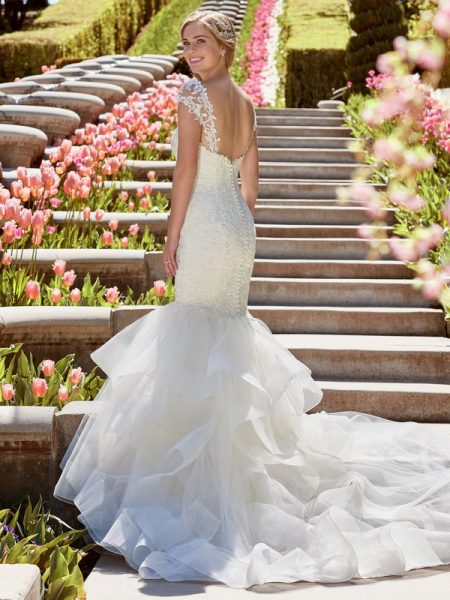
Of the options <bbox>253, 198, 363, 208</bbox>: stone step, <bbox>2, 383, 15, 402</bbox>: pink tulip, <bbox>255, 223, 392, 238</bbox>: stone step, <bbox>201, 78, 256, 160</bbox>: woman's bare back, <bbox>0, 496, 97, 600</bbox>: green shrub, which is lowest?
<bbox>0, 496, 97, 600</bbox>: green shrub

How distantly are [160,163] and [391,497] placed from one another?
18.5ft

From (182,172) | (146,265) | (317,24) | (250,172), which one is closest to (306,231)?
(146,265)

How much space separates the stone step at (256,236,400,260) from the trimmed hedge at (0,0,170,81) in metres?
12.7

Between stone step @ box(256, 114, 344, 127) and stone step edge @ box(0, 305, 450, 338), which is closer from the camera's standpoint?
stone step edge @ box(0, 305, 450, 338)

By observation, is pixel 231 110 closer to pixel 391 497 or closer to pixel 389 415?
pixel 391 497

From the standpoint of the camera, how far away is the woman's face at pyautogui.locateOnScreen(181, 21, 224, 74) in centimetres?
394

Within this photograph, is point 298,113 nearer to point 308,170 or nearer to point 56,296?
point 308,170

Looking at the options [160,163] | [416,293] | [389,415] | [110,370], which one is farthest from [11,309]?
[160,163]

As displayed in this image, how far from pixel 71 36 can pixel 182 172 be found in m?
17.1

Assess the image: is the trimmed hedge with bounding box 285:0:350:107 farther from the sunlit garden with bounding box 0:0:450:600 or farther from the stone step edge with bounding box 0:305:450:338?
the stone step edge with bounding box 0:305:450:338

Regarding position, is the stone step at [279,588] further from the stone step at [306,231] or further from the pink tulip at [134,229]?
the stone step at [306,231]

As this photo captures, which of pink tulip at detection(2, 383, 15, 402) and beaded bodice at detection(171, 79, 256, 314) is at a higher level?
beaded bodice at detection(171, 79, 256, 314)

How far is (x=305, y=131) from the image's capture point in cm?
1195

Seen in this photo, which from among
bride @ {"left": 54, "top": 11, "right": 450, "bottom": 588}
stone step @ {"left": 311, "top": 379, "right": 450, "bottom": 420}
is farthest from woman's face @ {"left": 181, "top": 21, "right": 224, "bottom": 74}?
stone step @ {"left": 311, "top": 379, "right": 450, "bottom": 420}
